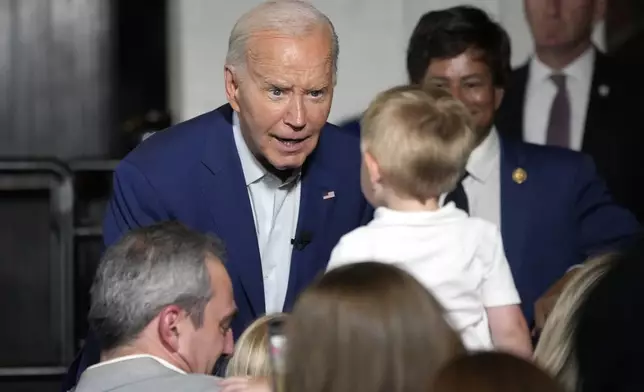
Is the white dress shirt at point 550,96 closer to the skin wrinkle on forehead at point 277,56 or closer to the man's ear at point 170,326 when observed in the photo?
the skin wrinkle on forehead at point 277,56

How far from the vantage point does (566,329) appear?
2281 millimetres

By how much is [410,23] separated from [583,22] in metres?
0.52

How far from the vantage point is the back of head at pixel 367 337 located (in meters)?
1.75

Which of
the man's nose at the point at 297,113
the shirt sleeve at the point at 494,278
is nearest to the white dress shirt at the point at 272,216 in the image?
the man's nose at the point at 297,113

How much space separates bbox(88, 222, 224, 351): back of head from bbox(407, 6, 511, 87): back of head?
1330 mm

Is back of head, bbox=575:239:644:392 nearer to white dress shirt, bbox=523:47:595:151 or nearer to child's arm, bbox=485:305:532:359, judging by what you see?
child's arm, bbox=485:305:532:359

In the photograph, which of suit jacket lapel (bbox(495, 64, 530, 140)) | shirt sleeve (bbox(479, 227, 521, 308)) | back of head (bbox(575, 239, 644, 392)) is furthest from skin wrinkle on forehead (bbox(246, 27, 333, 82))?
back of head (bbox(575, 239, 644, 392))

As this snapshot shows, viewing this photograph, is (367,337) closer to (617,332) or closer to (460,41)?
(617,332)

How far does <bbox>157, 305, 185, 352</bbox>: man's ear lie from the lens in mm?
2469

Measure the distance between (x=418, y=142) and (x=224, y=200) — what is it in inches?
22.3

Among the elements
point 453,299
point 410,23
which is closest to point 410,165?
point 453,299

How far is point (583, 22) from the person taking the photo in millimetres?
4258

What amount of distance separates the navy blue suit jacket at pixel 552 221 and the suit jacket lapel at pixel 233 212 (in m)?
0.48

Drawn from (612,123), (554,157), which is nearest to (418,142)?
(554,157)
